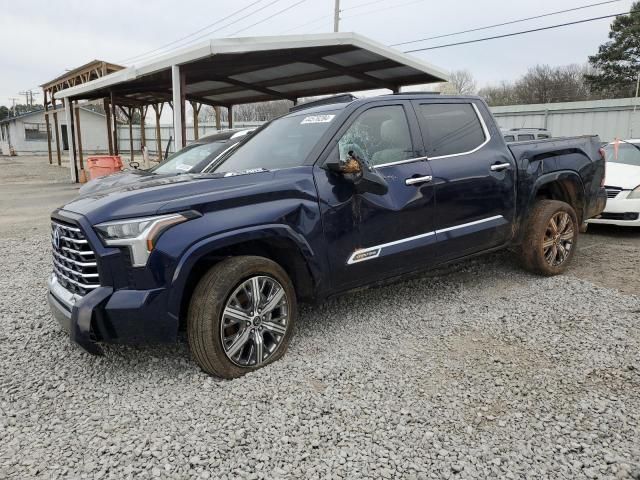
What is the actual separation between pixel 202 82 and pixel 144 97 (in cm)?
861

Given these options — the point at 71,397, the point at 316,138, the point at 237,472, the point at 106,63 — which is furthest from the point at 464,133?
the point at 106,63

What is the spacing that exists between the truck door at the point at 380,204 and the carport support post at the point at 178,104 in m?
7.18

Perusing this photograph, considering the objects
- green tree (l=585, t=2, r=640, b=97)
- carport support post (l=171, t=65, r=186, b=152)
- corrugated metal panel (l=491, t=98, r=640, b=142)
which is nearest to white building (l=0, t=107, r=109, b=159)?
corrugated metal panel (l=491, t=98, r=640, b=142)

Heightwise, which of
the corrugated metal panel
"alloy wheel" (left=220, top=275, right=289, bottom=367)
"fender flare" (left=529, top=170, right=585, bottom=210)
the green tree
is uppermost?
the green tree

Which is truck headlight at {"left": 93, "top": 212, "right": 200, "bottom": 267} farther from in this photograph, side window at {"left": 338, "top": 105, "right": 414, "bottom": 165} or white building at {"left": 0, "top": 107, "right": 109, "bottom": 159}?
white building at {"left": 0, "top": 107, "right": 109, "bottom": 159}

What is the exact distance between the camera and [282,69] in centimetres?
1238

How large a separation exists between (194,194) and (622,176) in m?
6.86

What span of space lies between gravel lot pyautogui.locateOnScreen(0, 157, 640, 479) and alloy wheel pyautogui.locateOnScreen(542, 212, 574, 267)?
58 centimetres

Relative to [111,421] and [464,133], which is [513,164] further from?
[111,421]

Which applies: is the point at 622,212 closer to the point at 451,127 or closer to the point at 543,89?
the point at 451,127

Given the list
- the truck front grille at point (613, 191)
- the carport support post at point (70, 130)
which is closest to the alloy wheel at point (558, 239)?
the truck front grille at point (613, 191)

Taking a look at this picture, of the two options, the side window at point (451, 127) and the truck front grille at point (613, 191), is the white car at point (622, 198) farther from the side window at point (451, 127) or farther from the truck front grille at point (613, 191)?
the side window at point (451, 127)

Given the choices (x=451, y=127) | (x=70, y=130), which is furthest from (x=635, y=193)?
(x=70, y=130)

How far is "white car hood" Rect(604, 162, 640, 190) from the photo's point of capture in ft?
23.5
